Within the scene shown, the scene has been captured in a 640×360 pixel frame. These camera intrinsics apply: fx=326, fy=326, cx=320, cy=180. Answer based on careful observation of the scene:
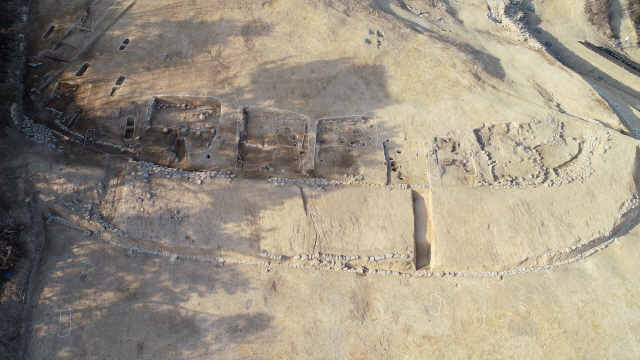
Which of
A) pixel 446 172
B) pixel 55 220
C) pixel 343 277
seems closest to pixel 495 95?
pixel 446 172

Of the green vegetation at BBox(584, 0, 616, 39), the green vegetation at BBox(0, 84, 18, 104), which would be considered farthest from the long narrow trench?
the green vegetation at BBox(584, 0, 616, 39)

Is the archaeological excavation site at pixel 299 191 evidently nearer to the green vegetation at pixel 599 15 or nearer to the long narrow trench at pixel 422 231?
the long narrow trench at pixel 422 231

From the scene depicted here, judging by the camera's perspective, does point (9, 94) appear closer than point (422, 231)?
Yes

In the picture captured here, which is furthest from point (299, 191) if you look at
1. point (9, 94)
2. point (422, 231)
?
point (9, 94)

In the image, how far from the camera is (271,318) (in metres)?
12.8

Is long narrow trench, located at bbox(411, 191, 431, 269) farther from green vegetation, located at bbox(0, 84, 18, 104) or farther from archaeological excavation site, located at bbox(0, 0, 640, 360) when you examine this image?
green vegetation, located at bbox(0, 84, 18, 104)

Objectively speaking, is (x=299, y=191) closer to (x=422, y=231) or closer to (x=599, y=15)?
(x=422, y=231)

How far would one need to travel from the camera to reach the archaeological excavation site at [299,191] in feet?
41.4

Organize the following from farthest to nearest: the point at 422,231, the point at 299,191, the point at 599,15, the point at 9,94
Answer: the point at 599,15 < the point at 422,231 < the point at 299,191 < the point at 9,94

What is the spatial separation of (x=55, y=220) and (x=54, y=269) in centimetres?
207

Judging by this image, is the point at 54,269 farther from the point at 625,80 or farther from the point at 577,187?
the point at 625,80

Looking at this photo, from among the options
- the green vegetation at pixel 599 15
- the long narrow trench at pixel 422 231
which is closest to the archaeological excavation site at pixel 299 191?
the long narrow trench at pixel 422 231

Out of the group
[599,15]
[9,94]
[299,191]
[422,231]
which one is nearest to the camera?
[9,94]

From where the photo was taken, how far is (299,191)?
14578 mm
